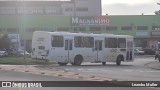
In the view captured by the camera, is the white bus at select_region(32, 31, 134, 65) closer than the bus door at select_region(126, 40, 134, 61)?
Yes

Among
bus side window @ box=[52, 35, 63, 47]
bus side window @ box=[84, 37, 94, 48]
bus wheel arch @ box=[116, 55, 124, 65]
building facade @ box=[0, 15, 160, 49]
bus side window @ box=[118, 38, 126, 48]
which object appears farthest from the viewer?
building facade @ box=[0, 15, 160, 49]

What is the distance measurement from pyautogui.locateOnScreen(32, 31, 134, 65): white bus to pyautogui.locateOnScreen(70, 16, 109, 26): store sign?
54418mm

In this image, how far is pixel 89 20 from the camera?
96.4 metres

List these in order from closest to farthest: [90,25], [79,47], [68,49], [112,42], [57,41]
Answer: [57,41]
[68,49]
[79,47]
[112,42]
[90,25]

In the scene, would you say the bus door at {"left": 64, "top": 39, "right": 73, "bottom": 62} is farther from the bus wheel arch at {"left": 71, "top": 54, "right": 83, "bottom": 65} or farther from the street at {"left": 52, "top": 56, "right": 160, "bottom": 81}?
the street at {"left": 52, "top": 56, "right": 160, "bottom": 81}

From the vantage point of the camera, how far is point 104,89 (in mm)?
15914

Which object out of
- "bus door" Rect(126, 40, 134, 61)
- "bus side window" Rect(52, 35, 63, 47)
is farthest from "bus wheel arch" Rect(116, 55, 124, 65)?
"bus side window" Rect(52, 35, 63, 47)

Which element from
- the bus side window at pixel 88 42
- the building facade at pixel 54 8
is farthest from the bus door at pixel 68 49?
the building facade at pixel 54 8

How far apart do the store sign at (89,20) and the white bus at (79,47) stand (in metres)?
54.4

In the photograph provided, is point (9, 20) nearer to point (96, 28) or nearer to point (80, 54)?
point (96, 28)

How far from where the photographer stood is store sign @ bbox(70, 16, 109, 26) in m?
95.7

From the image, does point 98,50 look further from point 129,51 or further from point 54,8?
point 54,8

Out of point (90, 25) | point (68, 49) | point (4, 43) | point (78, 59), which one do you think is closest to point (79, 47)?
point (78, 59)

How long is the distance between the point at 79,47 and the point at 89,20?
2335 inches
